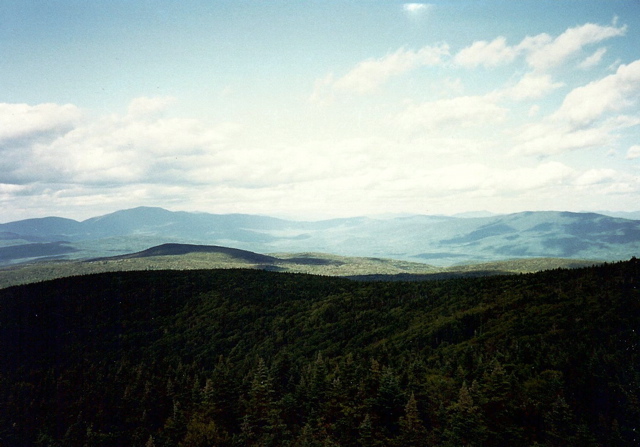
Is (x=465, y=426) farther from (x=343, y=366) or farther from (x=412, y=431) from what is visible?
(x=343, y=366)

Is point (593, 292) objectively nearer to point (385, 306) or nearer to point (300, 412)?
point (300, 412)

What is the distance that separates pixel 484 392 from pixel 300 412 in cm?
1928

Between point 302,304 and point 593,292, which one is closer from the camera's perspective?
point 593,292

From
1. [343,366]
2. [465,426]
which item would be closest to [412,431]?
[465,426]

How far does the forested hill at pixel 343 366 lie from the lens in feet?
92.9

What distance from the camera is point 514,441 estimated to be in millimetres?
25750

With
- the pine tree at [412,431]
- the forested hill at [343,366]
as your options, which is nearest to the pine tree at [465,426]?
the forested hill at [343,366]

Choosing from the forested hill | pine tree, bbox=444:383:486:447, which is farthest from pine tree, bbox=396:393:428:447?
pine tree, bbox=444:383:486:447

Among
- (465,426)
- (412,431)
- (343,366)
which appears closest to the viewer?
(465,426)

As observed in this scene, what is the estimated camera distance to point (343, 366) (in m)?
44.0

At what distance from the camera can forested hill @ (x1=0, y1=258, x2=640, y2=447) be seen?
28.3 m

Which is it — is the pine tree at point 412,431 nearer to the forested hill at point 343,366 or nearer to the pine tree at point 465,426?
the forested hill at point 343,366

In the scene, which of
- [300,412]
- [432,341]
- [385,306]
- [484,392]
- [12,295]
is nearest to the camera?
[484,392]

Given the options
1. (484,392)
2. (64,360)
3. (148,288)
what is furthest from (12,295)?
(484,392)
